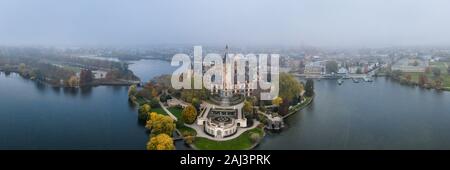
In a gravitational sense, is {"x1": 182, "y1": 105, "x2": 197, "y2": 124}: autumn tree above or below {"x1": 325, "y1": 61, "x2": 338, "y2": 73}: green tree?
below

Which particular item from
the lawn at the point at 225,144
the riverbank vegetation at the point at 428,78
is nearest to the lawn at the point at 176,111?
the lawn at the point at 225,144

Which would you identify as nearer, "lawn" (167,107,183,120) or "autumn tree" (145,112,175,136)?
"autumn tree" (145,112,175,136)

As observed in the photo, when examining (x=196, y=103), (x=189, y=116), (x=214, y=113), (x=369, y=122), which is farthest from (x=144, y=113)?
(x=369, y=122)

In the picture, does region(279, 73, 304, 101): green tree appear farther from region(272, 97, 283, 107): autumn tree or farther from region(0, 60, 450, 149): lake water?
region(0, 60, 450, 149): lake water

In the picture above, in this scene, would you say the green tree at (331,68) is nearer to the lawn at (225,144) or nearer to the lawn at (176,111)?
the lawn at (176,111)

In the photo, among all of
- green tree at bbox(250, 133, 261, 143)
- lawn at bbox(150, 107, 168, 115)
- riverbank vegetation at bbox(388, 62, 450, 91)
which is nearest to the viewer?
green tree at bbox(250, 133, 261, 143)

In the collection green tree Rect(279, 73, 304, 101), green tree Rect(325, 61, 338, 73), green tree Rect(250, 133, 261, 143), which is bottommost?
green tree Rect(250, 133, 261, 143)

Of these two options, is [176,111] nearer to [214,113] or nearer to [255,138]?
[214,113]

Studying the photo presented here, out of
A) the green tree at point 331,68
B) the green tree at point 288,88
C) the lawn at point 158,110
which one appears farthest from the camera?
the green tree at point 331,68

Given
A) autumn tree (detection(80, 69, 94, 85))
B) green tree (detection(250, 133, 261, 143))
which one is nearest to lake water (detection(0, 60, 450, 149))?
green tree (detection(250, 133, 261, 143))
